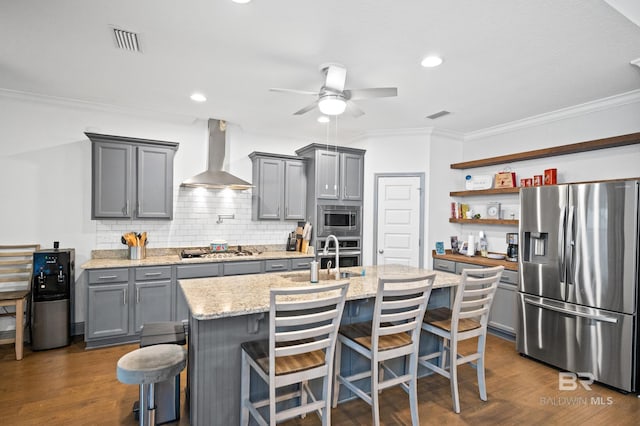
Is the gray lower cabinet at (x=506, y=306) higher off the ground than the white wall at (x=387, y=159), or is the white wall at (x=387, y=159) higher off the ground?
the white wall at (x=387, y=159)

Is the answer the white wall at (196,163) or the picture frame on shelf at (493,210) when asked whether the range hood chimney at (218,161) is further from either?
the picture frame on shelf at (493,210)

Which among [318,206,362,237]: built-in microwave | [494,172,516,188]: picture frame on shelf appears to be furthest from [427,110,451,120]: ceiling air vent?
[318,206,362,237]: built-in microwave

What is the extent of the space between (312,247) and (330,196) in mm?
802

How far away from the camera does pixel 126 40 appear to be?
8.44 feet

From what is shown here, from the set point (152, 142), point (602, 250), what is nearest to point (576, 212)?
point (602, 250)

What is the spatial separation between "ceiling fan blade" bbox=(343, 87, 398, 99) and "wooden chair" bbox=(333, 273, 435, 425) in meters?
1.44

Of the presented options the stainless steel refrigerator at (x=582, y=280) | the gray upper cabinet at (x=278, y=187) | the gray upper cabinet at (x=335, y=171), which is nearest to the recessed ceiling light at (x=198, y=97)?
the gray upper cabinet at (x=278, y=187)

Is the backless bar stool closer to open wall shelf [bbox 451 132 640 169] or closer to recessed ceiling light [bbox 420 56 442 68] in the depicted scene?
recessed ceiling light [bbox 420 56 442 68]

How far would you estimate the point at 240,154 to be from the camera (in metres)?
5.01

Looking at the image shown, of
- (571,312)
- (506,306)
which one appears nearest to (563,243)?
(571,312)

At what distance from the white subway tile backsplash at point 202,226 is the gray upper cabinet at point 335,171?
849mm

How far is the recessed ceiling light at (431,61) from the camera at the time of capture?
2793 millimetres

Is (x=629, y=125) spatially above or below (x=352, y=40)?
below

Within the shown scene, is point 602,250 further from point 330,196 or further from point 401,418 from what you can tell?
point 330,196
